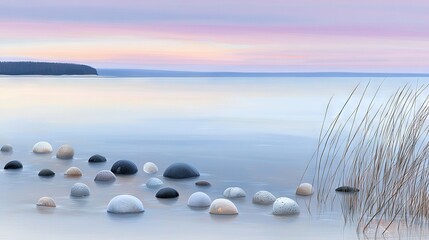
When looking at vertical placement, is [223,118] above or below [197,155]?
above

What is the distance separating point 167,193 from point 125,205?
111 cm

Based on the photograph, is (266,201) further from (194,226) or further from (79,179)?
(79,179)

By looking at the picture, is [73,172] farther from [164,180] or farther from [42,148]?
[42,148]

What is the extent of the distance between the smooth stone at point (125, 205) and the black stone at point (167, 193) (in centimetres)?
87

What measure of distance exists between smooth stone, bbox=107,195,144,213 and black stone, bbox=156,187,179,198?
0.87 m

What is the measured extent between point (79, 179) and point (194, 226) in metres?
3.53

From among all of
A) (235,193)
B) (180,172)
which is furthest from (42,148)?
(235,193)

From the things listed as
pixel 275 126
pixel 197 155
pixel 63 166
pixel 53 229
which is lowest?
pixel 53 229

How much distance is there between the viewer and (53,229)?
8617 millimetres

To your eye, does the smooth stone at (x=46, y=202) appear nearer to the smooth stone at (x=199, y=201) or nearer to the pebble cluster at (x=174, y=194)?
the pebble cluster at (x=174, y=194)

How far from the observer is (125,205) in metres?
9.12

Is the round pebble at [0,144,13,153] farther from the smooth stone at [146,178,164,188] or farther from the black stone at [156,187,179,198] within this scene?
the black stone at [156,187,179,198]

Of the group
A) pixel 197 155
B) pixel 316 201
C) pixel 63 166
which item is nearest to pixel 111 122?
pixel 197 155

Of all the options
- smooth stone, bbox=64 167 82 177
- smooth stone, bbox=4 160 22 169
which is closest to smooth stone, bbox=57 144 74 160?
smooth stone, bbox=4 160 22 169
